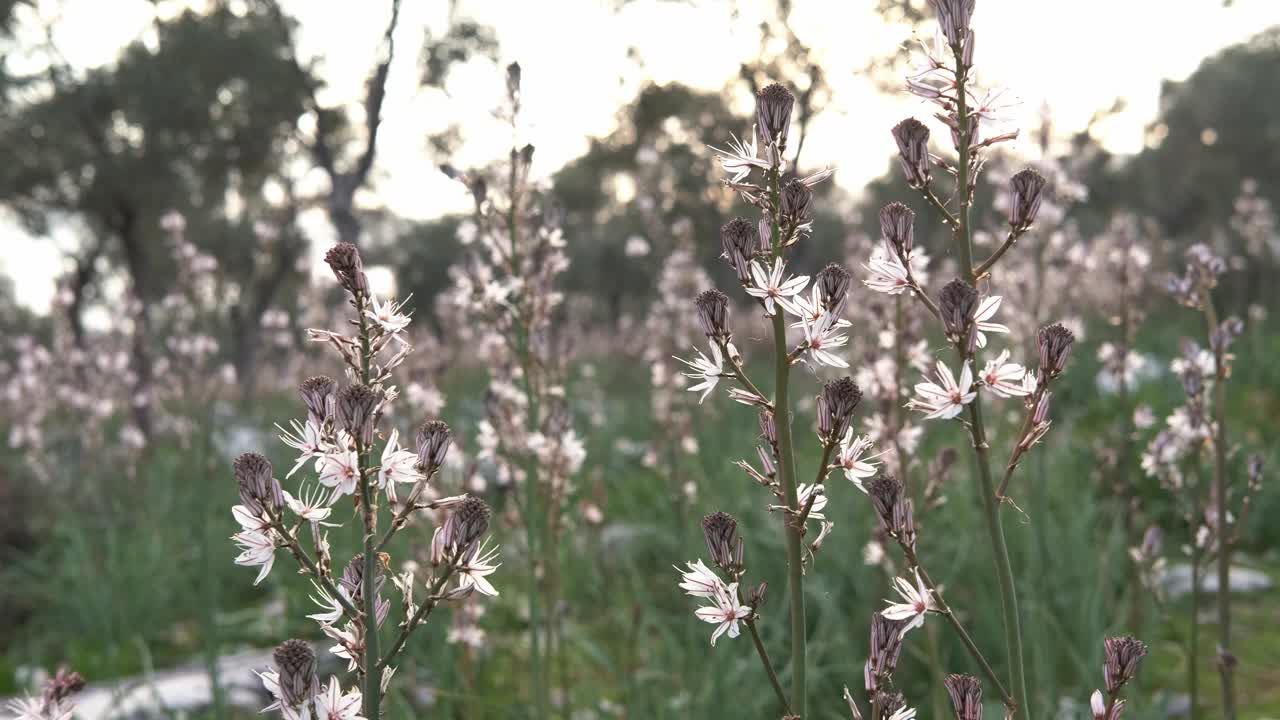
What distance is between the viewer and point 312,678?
1.30m

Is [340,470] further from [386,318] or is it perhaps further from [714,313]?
[714,313]

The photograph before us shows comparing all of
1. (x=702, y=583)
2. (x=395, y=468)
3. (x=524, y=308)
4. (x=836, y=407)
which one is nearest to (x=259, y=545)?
(x=395, y=468)

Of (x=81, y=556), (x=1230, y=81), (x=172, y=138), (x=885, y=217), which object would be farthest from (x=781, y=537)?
(x=1230, y=81)

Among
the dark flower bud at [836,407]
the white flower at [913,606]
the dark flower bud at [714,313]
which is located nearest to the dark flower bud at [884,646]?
the white flower at [913,606]

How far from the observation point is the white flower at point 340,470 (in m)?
1.37

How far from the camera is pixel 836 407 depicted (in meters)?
1.46

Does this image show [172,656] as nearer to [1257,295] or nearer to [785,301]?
[785,301]

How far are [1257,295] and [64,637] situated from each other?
17264 millimetres

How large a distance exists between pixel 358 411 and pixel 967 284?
919 millimetres

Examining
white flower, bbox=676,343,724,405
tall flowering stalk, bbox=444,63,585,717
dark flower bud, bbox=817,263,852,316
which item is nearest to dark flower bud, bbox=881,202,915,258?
dark flower bud, bbox=817,263,852,316

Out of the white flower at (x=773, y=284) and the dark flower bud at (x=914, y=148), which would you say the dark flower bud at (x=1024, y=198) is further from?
the white flower at (x=773, y=284)

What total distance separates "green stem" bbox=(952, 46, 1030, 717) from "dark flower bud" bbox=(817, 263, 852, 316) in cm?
19

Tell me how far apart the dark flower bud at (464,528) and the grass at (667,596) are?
104cm

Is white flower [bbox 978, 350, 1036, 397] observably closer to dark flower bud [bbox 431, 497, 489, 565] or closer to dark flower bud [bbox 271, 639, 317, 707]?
dark flower bud [bbox 431, 497, 489, 565]
